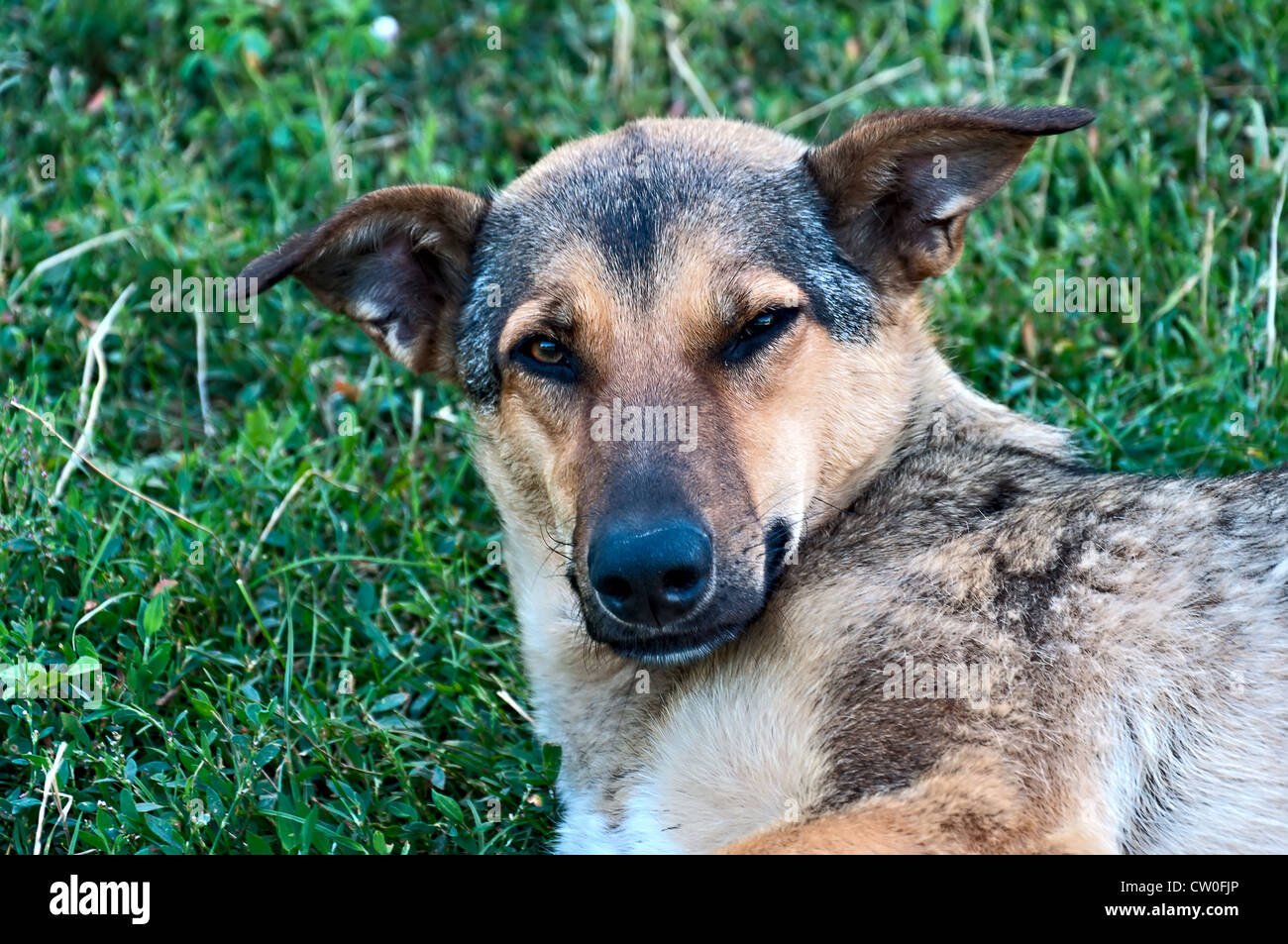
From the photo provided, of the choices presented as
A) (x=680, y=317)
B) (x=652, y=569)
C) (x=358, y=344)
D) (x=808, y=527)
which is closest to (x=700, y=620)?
(x=652, y=569)

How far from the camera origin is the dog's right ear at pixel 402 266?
5371 millimetres

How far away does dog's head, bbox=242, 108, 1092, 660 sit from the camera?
14.9ft

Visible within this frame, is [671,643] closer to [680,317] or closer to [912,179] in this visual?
[680,317]

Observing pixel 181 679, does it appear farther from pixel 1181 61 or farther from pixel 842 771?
pixel 1181 61

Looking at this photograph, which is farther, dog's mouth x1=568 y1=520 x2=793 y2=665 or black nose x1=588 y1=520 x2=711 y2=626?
dog's mouth x1=568 y1=520 x2=793 y2=665

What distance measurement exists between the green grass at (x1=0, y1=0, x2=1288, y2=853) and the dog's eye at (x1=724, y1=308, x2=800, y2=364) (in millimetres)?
1739

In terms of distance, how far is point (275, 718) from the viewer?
546 centimetres

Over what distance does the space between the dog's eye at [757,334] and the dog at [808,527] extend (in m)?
0.01

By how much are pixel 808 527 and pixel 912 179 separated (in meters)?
1.34

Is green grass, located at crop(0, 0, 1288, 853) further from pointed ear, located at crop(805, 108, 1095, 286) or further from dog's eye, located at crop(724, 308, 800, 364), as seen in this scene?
dog's eye, located at crop(724, 308, 800, 364)

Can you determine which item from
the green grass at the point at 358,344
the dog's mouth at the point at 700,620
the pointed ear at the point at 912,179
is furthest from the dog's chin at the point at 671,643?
the pointed ear at the point at 912,179

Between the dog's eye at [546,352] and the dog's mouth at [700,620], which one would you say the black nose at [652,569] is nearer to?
the dog's mouth at [700,620]

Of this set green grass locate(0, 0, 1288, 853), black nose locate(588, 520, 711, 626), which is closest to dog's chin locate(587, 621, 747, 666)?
black nose locate(588, 520, 711, 626)

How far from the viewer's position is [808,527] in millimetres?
5023
